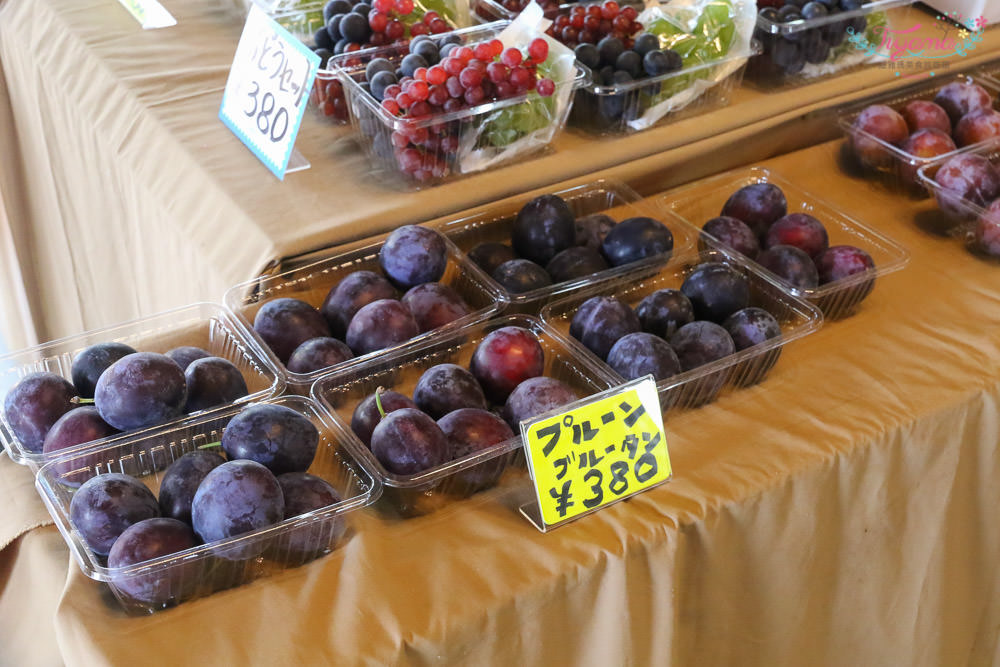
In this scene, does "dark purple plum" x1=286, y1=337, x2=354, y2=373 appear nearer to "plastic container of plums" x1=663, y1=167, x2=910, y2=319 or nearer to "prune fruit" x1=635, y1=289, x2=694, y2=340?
"prune fruit" x1=635, y1=289, x2=694, y2=340

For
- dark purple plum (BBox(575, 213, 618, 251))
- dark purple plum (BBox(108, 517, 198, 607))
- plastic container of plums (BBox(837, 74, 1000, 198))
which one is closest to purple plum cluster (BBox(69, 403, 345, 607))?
dark purple plum (BBox(108, 517, 198, 607))

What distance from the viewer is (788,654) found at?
1041mm

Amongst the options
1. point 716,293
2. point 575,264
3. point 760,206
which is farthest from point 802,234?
point 575,264

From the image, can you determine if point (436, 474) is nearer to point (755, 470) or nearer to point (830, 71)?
point (755, 470)

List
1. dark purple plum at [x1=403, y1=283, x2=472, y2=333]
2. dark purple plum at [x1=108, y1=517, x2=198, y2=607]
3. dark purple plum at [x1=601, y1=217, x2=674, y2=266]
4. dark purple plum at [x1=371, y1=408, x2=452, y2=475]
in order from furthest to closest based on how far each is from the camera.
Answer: dark purple plum at [x1=601, y1=217, x2=674, y2=266] < dark purple plum at [x1=403, y1=283, x2=472, y2=333] < dark purple plum at [x1=371, y1=408, x2=452, y2=475] < dark purple plum at [x1=108, y1=517, x2=198, y2=607]

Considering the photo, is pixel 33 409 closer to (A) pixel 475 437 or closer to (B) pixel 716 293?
(A) pixel 475 437

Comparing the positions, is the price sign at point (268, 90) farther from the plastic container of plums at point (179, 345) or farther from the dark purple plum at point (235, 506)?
the dark purple plum at point (235, 506)

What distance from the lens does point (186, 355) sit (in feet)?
3.27

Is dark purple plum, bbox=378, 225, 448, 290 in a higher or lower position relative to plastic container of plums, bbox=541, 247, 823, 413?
higher

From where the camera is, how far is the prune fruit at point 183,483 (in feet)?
A: 2.63

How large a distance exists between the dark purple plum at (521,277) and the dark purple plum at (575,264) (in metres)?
0.02

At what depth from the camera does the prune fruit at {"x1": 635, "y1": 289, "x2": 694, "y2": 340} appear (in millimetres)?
1064

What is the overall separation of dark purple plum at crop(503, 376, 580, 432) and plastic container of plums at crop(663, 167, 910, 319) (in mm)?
370

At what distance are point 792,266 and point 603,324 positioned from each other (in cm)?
29
